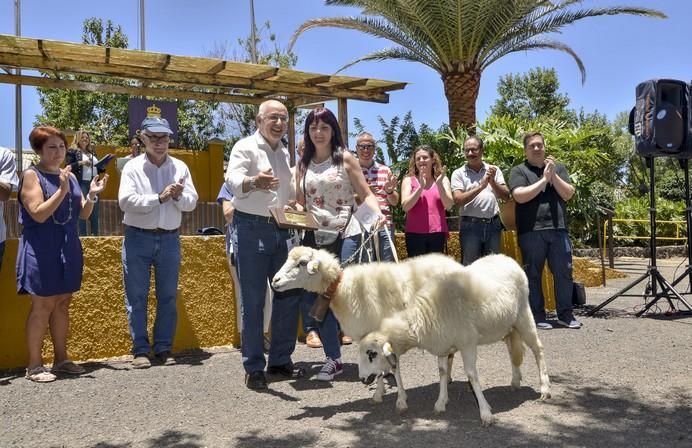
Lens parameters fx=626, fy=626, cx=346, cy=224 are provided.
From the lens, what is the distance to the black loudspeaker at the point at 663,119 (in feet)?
26.9

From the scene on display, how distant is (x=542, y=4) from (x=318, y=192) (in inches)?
523

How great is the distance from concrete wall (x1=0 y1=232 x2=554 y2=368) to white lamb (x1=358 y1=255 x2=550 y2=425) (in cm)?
314

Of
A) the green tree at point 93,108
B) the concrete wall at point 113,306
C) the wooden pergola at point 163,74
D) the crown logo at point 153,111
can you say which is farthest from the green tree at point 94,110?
the concrete wall at point 113,306

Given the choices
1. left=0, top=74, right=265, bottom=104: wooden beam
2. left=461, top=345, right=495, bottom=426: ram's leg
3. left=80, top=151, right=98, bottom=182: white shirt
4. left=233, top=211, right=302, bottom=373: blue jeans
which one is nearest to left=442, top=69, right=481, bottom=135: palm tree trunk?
left=0, top=74, right=265, bottom=104: wooden beam

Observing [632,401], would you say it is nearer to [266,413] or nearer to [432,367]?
[432,367]

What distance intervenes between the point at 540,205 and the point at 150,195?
4.54 m

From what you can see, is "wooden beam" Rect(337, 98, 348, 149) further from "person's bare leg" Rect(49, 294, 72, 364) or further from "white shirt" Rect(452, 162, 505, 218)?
"person's bare leg" Rect(49, 294, 72, 364)

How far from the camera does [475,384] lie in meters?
4.17

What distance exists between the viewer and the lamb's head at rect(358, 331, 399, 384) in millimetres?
4098

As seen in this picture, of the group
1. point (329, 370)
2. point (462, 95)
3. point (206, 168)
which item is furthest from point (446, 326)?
point (206, 168)

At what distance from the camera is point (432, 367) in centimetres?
579

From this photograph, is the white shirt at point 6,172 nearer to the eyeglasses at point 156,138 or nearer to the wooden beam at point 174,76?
the eyeglasses at point 156,138

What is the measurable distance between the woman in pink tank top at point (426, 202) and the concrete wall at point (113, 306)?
7.12ft

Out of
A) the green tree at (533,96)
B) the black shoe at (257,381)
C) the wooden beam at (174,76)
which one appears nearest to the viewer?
the black shoe at (257,381)
